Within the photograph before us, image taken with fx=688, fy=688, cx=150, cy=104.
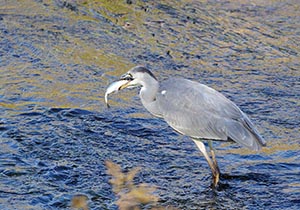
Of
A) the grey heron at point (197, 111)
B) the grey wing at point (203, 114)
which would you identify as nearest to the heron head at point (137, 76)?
the grey heron at point (197, 111)

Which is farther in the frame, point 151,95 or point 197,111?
point 151,95

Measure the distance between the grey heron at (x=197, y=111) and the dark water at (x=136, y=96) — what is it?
468 millimetres

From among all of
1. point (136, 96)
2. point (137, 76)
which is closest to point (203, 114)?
point (137, 76)

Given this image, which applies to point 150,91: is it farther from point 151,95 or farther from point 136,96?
point 136,96

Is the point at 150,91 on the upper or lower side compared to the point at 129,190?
upper

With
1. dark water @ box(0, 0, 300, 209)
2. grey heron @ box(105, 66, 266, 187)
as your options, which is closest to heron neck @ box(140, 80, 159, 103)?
grey heron @ box(105, 66, 266, 187)

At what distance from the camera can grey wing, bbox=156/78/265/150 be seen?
6379mm

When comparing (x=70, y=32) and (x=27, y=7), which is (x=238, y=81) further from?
(x=27, y=7)

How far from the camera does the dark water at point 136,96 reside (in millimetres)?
6461

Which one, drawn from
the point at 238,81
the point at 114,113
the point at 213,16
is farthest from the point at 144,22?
the point at 114,113

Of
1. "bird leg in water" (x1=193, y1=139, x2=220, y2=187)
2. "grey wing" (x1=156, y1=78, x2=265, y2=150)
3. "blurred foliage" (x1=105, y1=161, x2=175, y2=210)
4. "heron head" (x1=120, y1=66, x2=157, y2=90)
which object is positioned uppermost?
"heron head" (x1=120, y1=66, x2=157, y2=90)

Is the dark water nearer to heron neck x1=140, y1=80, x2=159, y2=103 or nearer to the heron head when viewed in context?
heron neck x1=140, y1=80, x2=159, y2=103

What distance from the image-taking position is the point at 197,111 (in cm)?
660

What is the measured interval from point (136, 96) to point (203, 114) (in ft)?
7.09
